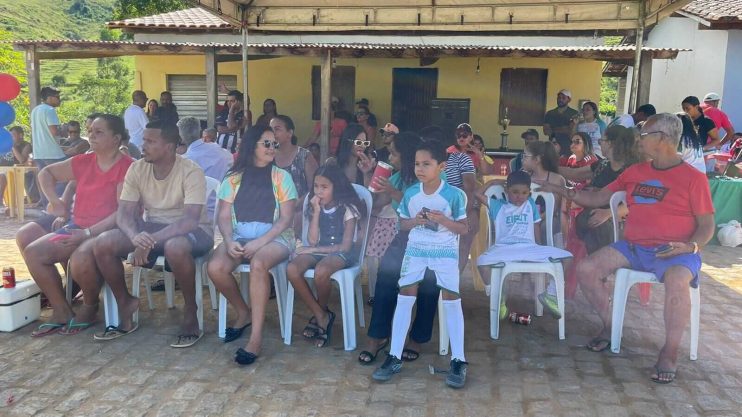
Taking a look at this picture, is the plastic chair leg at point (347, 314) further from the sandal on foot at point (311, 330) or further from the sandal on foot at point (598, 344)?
the sandal on foot at point (598, 344)

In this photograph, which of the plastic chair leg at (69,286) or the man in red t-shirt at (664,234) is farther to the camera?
the plastic chair leg at (69,286)

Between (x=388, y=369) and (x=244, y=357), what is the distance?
2.75ft

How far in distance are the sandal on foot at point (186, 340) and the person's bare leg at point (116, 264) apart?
42 centimetres

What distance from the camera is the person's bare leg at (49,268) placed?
3979 millimetres

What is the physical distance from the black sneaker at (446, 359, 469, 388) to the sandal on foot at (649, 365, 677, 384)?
1.03 metres

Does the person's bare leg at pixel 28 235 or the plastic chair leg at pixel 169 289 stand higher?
the person's bare leg at pixel 28 235

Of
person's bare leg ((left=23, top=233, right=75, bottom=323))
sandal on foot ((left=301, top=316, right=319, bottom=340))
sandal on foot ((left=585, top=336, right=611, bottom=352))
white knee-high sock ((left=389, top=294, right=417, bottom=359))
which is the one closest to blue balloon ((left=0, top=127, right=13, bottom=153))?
person's bare leg ((left=23, top=233, right=75, bottom=323))

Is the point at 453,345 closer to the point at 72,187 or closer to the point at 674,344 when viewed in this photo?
the point at 674,344

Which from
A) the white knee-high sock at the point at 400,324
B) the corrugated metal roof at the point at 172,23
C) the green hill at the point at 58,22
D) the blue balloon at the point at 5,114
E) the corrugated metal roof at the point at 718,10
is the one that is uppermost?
the green hill at the point at 58,22

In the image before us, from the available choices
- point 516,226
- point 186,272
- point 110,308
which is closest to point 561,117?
point 516,226

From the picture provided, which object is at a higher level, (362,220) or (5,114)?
(5,114)

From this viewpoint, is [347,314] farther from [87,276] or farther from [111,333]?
[87,276]

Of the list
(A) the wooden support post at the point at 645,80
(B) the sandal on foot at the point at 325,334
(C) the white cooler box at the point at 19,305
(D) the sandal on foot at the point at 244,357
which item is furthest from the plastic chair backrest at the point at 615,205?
(A) the wooden support post at the point at 645,80

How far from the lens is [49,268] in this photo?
4.02 metres
